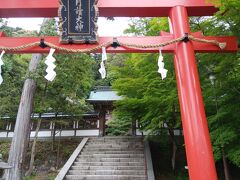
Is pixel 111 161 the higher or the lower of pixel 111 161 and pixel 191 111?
the higher

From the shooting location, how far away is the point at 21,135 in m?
8.91

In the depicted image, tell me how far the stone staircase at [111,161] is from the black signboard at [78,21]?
7178mm

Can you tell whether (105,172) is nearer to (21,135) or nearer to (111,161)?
(111,161)

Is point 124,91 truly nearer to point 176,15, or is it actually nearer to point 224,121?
point 224,121

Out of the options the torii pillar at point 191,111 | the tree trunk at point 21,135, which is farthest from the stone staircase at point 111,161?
the torii pillar at point 191,111

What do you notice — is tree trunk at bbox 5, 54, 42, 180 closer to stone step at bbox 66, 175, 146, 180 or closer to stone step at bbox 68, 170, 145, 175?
stone step at bbox 66, 175, 146, 180

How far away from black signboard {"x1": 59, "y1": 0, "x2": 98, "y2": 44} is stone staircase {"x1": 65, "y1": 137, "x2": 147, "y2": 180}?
718 cm

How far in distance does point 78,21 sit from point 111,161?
28.7 feet

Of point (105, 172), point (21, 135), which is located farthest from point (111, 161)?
point (21, 135)

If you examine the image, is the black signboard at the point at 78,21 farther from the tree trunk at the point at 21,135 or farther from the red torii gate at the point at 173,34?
the tree trunk at the point at 21,135

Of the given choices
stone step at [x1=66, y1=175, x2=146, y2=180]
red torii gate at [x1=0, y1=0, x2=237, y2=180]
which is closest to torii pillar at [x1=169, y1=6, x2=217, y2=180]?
red torii gate at [x1=0, y1=0, x2=237, y2=180]

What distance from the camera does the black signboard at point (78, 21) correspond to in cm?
511

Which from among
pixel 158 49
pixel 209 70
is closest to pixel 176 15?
pixel 158 49

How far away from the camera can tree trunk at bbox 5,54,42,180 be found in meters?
8.59
